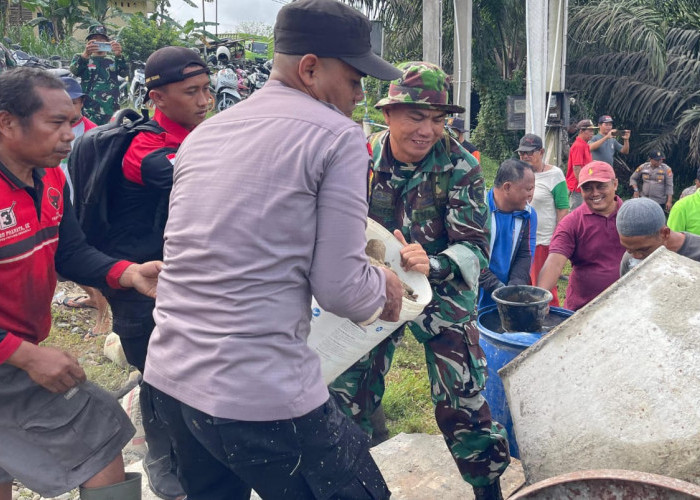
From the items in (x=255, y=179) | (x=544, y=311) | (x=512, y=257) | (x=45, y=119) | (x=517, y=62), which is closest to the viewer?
(x=255, y=179)

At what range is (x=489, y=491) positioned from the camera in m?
2.98

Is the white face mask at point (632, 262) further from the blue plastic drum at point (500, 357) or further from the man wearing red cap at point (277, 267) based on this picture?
the man wearing red cap at point (277, 267)

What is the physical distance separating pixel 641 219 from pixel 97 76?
6.36m

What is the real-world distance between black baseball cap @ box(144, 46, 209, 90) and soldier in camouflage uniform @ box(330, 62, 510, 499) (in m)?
0.87

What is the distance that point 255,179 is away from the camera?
162cm

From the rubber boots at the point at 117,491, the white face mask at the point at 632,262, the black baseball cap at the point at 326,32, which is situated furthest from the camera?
the white face mask at the point at 632,262

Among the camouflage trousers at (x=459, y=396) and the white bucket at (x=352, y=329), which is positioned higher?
the white bucket at (x=352, y=329)

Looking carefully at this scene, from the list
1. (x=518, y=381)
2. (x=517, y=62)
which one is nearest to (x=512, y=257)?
(x=518, y=381)

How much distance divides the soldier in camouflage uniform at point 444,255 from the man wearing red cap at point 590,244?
1.58m

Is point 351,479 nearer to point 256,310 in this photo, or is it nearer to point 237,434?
point 237,434

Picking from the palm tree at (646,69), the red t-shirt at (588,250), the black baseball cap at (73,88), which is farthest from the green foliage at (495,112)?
the black baseball cap at (73,88)

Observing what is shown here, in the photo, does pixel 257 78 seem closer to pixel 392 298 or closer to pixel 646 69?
pixel 646 69

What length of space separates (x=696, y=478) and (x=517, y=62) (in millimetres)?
20414

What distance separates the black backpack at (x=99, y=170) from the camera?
271cm
